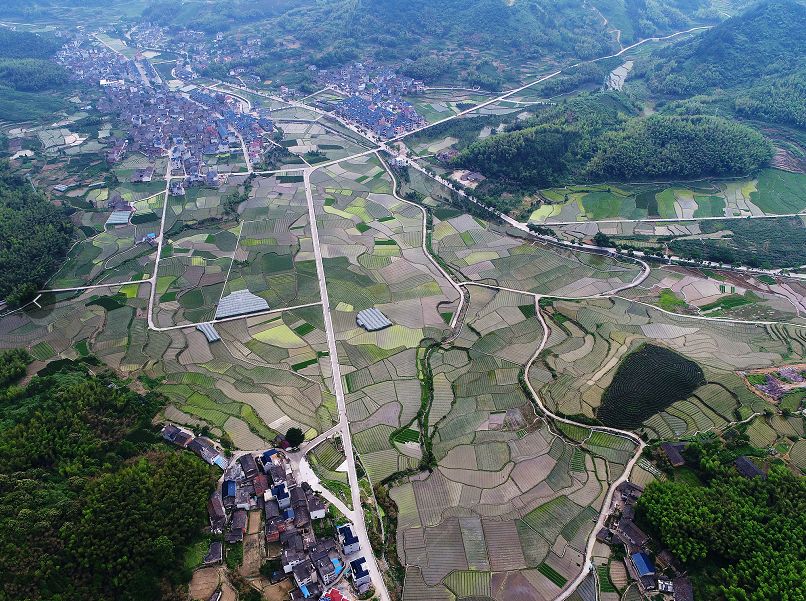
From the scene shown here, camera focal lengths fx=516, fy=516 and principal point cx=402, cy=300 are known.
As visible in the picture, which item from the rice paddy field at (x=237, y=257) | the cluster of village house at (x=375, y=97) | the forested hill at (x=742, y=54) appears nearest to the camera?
the rice paddy field at (x=237, y=257)

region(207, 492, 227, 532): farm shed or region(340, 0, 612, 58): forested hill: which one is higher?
region(340, 0, 612, 58): forested hill

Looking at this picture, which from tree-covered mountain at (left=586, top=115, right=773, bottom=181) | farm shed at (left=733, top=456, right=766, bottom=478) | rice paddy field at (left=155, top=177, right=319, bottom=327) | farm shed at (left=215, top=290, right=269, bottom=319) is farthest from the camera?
tree-covered mountain at (left=586, top=115, right=773, bottom=181)

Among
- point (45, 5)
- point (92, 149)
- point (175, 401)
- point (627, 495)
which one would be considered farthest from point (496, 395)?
point (45, 5)

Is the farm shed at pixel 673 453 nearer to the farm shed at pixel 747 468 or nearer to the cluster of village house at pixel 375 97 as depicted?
the farm shed at pixel 747 468

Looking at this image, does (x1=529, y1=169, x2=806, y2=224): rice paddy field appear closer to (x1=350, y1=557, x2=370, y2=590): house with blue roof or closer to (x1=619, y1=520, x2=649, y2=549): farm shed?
(x1=619, y1=520, x2=649, y2=549): farm shed

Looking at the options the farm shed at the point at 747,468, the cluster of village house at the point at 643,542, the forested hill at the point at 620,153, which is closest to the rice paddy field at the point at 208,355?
the cluster of village house at the point at 643,542

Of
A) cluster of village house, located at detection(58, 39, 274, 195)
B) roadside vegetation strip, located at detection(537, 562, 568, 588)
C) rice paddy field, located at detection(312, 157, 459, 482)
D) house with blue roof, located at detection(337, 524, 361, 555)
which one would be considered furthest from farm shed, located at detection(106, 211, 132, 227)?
roadside vegetation strip, located at detection(537, 562, 568, 588)

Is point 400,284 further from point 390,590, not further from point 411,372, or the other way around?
point 390,590
